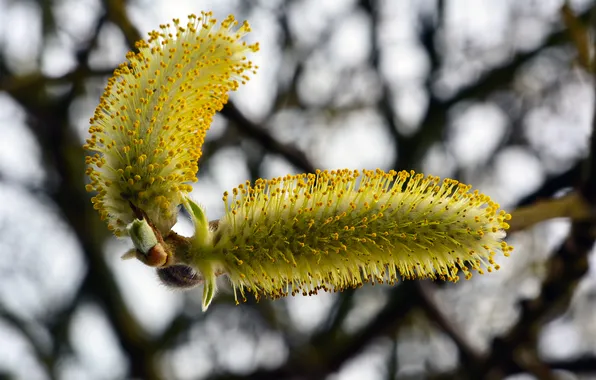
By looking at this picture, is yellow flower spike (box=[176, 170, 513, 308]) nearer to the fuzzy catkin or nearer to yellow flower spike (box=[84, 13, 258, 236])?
the fuzzy catkin

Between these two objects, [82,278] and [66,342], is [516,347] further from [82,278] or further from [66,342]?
[66,342]

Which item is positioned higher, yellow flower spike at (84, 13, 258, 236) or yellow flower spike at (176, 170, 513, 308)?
yellow flower spike at (84, 13, 258, 236)

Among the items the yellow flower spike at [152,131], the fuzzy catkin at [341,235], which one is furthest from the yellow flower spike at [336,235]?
the yellow flower spike at [152,131]

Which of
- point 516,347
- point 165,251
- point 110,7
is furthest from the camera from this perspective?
point 516,347

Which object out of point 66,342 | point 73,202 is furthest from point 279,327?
point 73,202

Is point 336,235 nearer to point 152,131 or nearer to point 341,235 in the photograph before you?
point 341,235

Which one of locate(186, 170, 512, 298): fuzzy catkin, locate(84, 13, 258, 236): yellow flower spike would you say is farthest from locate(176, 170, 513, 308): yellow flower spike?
locate(84, 13, 258, 236): yellow flower spike

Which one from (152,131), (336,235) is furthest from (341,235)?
(152,131)
